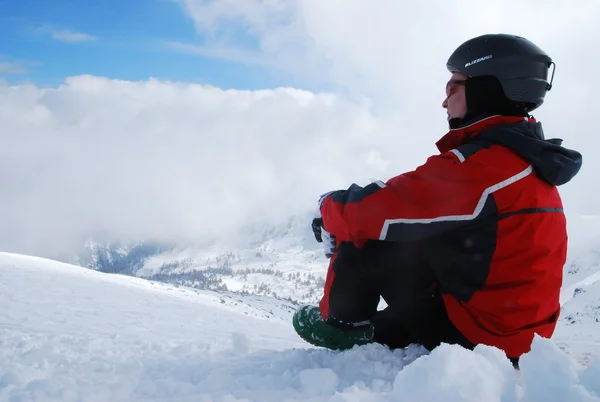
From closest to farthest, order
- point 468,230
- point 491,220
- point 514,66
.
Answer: point 491,220 < point 468,230 < point 514,66

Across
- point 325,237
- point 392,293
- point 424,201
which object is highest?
point 424,201

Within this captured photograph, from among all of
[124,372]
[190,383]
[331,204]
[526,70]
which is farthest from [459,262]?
[124,372]

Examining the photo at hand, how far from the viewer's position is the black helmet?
2920mm

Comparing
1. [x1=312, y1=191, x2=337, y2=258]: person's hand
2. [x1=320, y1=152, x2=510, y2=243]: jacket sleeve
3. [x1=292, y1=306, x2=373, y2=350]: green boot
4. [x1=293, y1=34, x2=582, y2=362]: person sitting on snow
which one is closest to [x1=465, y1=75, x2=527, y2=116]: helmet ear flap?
[x1=293, y1=34, x2=582, y2=362]: person sitting on snow

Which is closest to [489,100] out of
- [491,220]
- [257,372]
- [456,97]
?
[456,97]

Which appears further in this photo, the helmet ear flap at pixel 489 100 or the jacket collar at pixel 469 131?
the helmet ear flap at pixel 489 100

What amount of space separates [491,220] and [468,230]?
15cm

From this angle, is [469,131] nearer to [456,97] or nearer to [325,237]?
[456,97]

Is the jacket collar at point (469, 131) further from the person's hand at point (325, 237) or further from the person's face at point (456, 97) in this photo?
the person's hand at point (325, 237)

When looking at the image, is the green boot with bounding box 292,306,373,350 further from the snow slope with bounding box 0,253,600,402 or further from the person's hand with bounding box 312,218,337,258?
the person's hand with bounding box 312,218,337,258

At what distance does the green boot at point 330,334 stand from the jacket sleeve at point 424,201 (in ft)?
2.64

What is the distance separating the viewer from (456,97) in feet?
10.4

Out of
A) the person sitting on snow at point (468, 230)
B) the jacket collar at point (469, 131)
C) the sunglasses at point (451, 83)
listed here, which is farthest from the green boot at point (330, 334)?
the sunglasses at point (451, 83)

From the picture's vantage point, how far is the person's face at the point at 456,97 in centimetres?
312
